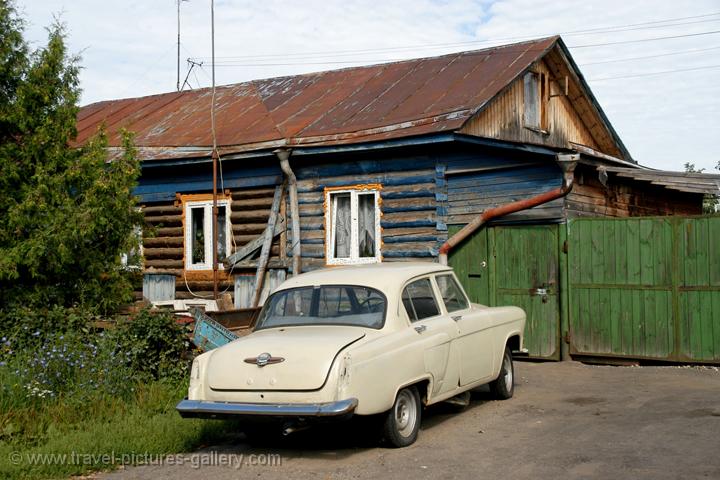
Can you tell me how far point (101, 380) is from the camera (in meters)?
8.73

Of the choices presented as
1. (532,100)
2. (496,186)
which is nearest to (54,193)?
(496,186)

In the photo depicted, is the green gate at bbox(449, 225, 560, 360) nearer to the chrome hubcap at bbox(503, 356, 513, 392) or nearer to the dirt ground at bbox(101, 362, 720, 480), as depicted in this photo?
the dirt ground at bbox(101, 362, 720, 480)

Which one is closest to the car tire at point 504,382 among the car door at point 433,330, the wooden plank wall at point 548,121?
the car door at point 433,330

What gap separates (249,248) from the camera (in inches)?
601

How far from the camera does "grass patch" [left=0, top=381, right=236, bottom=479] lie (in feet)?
22.1

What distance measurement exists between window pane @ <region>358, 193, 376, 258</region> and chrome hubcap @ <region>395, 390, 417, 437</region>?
7045 mm

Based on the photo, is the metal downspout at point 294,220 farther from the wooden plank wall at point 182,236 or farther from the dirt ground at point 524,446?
the dirt ground at point 524,446

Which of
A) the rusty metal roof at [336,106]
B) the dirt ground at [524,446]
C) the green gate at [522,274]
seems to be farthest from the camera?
the rusty metal roof at [336,106]

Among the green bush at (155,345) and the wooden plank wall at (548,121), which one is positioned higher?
the wooden plank wall at (548,121)

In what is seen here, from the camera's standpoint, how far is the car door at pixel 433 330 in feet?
25.0

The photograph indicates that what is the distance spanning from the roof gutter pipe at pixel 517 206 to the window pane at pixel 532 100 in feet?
15.8

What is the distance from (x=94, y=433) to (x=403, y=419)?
2718mm

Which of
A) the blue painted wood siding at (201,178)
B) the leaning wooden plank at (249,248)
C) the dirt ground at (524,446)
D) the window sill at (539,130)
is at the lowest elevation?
the dirt ground at (524,446)

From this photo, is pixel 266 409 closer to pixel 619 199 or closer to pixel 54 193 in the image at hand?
pixel 54 193
